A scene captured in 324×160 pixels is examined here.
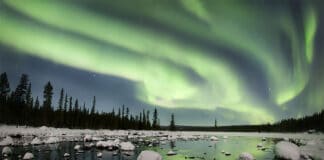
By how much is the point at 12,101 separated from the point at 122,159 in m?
27.0

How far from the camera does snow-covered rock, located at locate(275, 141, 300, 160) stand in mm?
13183

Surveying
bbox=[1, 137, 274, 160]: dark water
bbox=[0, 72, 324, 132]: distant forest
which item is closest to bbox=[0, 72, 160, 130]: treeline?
bbox=[0, 72, 324, 132]: distant forest

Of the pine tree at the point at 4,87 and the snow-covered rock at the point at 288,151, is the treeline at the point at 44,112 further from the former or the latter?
the snow-covered rock at the point at 288,151

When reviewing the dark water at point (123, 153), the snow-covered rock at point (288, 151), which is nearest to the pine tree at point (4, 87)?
the dark water at point (123, 153)

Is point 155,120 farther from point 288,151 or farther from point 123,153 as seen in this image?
point 288,151

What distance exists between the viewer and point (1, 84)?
115 feet

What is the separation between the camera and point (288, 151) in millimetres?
13453

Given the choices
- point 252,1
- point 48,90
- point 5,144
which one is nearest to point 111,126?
point 48,90

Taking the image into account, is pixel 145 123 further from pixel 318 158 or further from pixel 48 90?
pixel 318 158

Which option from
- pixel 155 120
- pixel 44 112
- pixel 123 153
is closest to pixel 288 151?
pixel 123 153

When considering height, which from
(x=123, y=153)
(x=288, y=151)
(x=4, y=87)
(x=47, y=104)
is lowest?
(x=123, y=153)

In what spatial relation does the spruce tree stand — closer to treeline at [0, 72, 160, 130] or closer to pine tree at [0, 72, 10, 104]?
treeline at [0, 72, 160, 130]

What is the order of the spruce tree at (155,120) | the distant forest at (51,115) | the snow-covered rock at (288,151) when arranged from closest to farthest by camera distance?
the snow-covered rock at (288,151), the distant forest at (51,115), the spruce tree at (155,120)

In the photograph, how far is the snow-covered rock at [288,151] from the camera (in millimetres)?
13183
